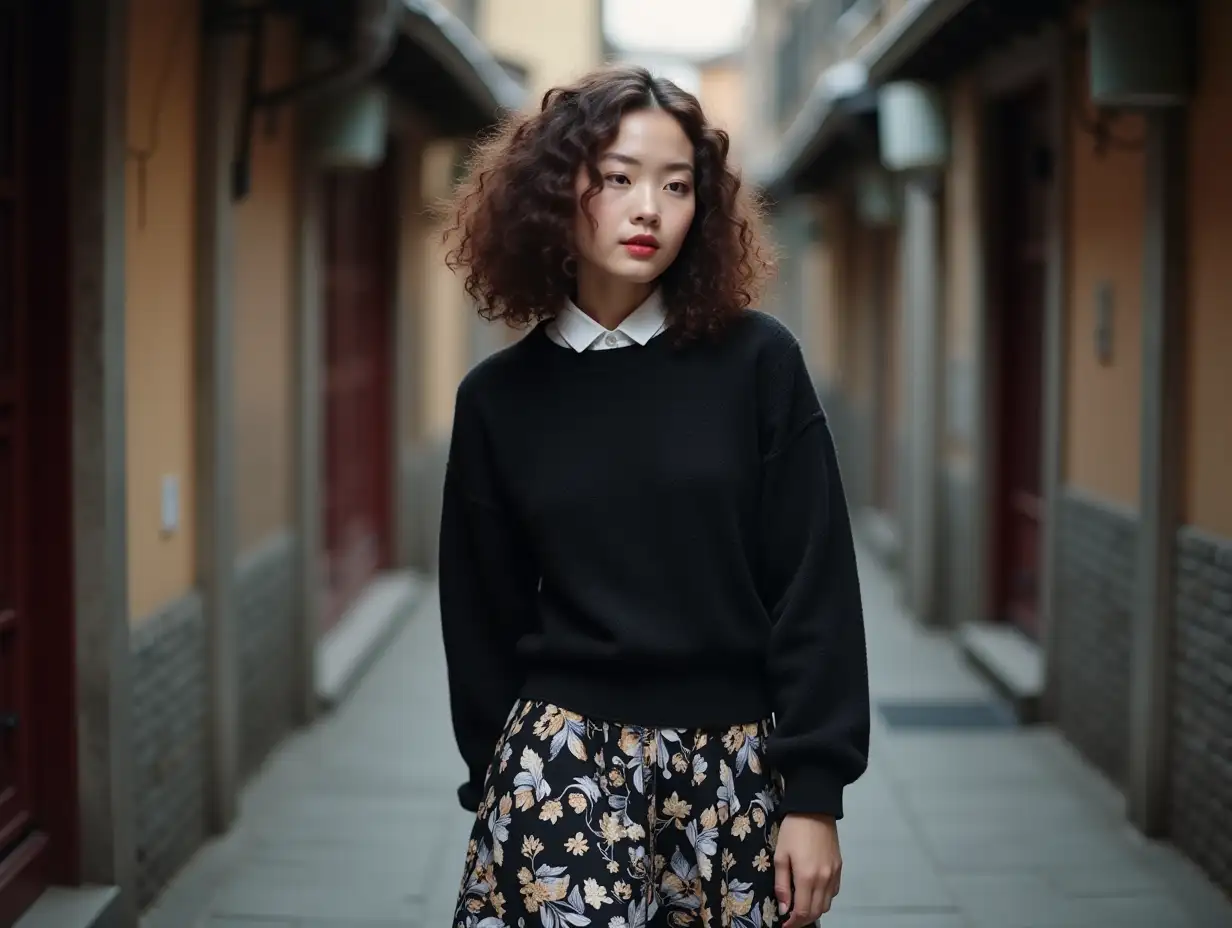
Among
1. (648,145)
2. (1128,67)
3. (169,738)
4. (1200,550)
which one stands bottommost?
(169,738)

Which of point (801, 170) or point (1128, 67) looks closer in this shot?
point (1128, 67)

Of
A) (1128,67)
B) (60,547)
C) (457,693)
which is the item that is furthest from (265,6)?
(457,693)

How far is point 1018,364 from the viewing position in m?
8.05

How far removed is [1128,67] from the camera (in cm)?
473

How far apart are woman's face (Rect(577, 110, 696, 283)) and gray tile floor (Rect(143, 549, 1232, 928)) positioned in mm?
2702

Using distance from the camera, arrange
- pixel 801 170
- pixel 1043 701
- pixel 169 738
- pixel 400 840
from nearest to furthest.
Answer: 1. pixel 169 738
2. pixel 400 840
3. pixel 1043 701
4. pixel 801 170

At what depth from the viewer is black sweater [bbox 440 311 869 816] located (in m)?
2.05

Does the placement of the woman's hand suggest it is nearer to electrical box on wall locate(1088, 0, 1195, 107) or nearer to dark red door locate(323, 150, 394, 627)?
electrical box on wall locate(1088, 0, 1195, 107)

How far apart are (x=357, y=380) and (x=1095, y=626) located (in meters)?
4.67

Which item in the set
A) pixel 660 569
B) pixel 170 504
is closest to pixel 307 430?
pixel 170 504

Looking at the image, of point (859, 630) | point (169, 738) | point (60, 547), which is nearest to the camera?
point (859, 630)

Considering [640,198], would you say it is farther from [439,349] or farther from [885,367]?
[885,367]

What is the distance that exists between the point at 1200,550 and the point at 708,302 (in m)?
2.96

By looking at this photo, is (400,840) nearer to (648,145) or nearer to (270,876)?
(270,876)
